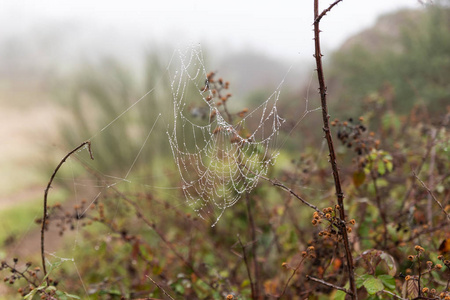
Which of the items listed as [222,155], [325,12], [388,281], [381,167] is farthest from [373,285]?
[222,155]

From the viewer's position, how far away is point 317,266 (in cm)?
184

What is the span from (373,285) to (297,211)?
311 cm

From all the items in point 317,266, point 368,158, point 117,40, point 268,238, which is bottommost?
point 268,238

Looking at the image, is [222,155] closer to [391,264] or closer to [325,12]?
[391,264]

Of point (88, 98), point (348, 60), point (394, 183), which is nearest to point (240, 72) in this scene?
point (348, 60)

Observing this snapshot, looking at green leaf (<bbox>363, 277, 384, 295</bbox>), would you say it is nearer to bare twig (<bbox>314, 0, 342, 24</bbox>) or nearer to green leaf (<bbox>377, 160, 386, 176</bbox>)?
green leaf (<bbox>377, 160, 386, 176</bbox>)

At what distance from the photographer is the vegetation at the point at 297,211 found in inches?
60.3

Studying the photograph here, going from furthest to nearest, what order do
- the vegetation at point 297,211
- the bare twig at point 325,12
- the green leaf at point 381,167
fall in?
the green leaf at point 381,167, the vegetation at point 297,211, the bare twig at point 325,12

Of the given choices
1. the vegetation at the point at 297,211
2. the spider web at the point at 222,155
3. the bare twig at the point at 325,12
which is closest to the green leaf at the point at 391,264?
the vegetation at the point at 297,211

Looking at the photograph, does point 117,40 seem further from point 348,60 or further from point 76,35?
point 348,60

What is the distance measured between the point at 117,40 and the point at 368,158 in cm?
1222

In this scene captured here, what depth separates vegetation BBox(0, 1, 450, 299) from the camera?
5.03 feet

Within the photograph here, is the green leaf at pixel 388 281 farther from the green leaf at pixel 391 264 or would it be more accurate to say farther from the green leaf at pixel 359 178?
the green leaf at pixel 359 178

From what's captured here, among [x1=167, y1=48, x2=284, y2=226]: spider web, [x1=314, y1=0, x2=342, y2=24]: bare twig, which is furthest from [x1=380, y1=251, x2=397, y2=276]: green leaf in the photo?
[x1=314, y1=0, x2=342, y2=24]: bare twig
